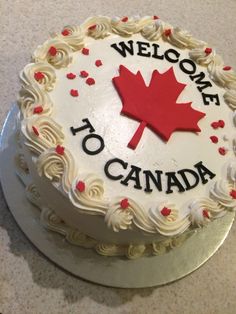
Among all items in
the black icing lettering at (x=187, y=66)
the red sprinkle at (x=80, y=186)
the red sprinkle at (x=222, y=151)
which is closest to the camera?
the red sprinkle at (x=80, y=186)

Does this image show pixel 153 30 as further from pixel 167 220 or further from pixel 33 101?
pixel 167 220


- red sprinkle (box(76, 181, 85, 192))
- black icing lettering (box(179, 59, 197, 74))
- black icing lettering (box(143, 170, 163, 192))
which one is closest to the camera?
red sprinkle (box(76, 181, 85, 192))

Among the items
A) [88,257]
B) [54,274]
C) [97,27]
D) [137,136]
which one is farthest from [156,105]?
[54,274]

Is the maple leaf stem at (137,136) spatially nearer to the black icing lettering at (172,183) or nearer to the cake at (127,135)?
the cake at (127,135)

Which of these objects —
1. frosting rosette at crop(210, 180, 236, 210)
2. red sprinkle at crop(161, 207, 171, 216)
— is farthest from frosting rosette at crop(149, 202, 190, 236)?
frosting rosette at crop(210, 180, 236, 210)

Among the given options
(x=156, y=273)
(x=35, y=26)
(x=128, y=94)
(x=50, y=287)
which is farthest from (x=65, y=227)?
(x=35, y=26)

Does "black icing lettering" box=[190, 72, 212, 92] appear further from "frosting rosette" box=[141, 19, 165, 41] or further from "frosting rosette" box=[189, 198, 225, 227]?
"frosting rosette" box=[189, 198, 225, 227]

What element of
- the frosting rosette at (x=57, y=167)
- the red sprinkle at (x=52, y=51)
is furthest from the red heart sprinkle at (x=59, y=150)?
the red sprinkle at (x=52, y=51)

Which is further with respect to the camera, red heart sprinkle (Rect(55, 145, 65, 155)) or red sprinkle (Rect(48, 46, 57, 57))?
red sprinkle (Rect(48, 46, 57, 57))
